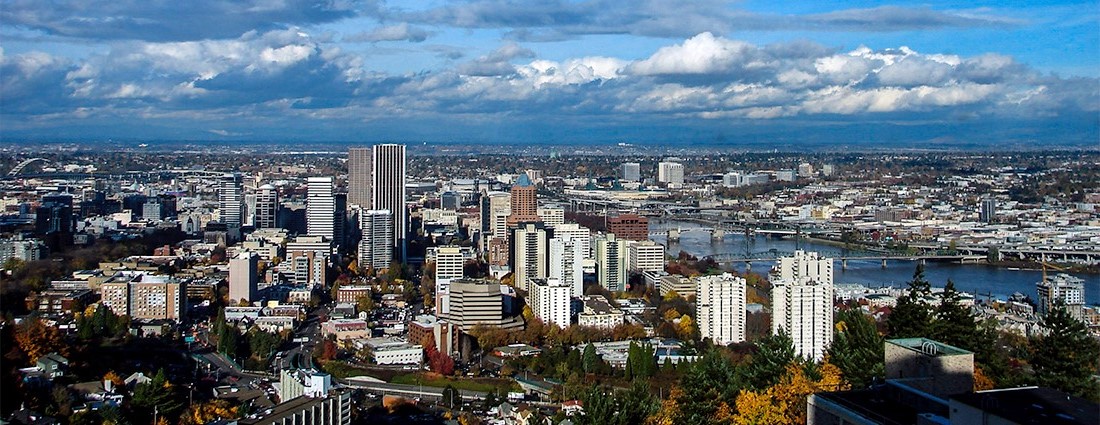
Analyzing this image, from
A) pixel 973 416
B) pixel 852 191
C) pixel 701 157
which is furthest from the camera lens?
pixel 701 157

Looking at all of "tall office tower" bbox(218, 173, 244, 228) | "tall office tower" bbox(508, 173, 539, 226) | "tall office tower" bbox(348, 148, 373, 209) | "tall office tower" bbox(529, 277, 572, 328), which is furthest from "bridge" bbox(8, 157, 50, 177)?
"tall office tower" bbox(529, 277, 572, 328)

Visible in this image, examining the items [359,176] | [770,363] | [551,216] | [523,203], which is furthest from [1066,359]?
[359,176]

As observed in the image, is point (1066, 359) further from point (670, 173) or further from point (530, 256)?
point (670, 173)

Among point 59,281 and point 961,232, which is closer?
point 59,281

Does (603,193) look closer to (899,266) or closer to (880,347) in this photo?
(899,266)

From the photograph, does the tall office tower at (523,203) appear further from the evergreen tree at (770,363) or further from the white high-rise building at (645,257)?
the evergreen tree at (770,363)


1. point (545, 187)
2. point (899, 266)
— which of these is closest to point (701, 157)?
point (545, 187)

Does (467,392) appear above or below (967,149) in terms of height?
below
